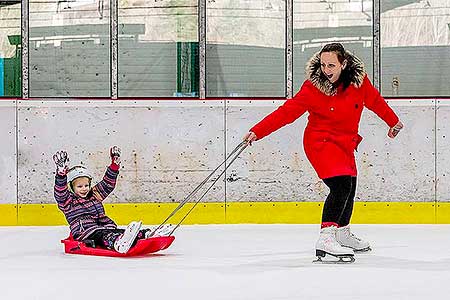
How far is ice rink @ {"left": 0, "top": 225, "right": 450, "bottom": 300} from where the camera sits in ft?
14.1

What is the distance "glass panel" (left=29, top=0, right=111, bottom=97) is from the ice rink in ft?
5.56

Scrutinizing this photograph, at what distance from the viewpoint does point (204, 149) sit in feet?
27.4

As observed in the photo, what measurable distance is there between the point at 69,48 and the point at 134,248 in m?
3.41

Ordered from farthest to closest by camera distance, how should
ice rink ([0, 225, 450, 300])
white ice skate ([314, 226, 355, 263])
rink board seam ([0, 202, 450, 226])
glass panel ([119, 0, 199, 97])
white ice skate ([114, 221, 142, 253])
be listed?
glass panel ([119, 0, 199, 97]), rink board seam ([0, 202, 450, 226]), white ice skate ([114, 221, 142, 253]), white ice skate ([314, 226, 355, 263]), ice rink ([0, 225, 450, 300])

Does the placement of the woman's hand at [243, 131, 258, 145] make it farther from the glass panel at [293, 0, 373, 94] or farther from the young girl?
the glass panel at [293, 0, 373, 94]

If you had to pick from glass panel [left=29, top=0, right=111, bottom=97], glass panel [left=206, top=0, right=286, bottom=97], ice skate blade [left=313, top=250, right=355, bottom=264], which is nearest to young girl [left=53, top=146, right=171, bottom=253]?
ice skate blade [left=313, top=250, right=355, bottom=264]

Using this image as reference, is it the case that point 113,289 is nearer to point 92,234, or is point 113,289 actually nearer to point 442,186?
point 92,234

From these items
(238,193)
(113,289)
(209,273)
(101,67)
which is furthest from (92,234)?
(101,67)

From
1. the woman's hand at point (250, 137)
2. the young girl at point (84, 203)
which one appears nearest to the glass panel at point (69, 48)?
the young girl at point (84, 203)

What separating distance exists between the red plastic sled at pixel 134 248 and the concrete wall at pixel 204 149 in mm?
2127

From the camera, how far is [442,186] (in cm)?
833

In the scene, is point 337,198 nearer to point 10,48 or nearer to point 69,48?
point 69,48

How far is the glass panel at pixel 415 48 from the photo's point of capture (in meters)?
8.84

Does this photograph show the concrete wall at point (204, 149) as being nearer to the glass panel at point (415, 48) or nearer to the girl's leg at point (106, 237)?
the glass panel at point (415, 48)
